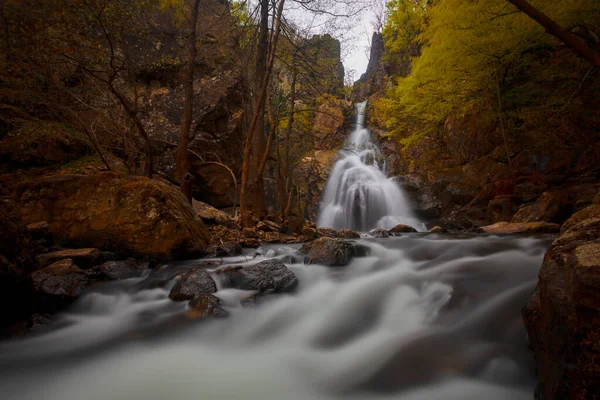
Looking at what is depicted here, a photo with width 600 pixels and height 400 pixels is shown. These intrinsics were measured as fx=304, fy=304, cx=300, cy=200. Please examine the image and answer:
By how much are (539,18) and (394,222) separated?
11.9m

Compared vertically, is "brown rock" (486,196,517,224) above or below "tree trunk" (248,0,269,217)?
below

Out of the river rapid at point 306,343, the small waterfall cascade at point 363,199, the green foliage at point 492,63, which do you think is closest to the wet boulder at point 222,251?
the river rapid at point 306,343

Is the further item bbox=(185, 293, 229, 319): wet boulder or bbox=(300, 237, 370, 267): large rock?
bbox=(300, 237, 370, 267): large rock

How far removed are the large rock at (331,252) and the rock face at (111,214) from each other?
6.29 feet

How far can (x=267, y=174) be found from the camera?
64.4 feet

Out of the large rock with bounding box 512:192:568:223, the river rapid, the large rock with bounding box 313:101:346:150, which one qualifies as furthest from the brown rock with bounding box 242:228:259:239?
the large rock with bounding box 313:101:346:150

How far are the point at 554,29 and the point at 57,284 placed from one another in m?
6.43

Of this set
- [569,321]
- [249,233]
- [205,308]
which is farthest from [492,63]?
[205,308]

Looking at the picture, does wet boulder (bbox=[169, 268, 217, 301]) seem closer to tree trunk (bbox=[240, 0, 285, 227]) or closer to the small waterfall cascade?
tree trunk (bbox=[240, 0, 285, 227])

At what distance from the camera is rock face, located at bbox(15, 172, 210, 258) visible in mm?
4645

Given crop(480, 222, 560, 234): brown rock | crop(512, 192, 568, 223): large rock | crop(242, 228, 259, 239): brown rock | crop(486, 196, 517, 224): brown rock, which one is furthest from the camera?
crop(486, 196, 517, 224): brown rock

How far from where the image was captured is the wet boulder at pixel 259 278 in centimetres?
373

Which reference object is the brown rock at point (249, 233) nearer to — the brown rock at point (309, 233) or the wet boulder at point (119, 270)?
the brown rock at point (309, 233)

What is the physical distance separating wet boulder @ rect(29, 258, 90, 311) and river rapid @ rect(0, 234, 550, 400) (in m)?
0.13
